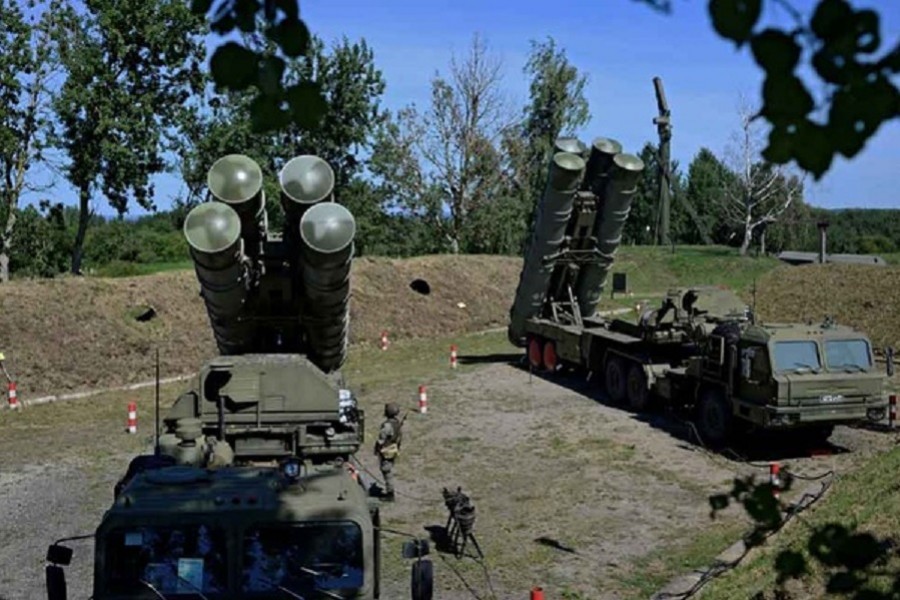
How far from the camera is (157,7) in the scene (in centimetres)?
2744

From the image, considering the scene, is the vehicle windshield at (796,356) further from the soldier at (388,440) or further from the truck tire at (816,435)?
the soldier at (388,440)

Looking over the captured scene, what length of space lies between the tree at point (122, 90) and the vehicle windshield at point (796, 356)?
17.8m

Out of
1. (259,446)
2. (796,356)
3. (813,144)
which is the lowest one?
(259,446)

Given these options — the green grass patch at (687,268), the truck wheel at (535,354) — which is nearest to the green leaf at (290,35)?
the truck wheel at (535,354)

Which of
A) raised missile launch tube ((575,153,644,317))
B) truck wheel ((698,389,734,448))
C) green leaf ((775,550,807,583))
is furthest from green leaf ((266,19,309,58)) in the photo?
raised missile launch tube ((575,153,644,317))

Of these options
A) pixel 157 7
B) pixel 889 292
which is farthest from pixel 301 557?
pixel 157 7

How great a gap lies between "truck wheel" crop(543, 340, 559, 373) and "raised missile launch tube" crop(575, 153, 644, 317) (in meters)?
1.00

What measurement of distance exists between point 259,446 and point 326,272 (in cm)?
183

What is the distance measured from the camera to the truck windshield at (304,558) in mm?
5809

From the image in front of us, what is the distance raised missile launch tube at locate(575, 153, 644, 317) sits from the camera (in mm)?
18656

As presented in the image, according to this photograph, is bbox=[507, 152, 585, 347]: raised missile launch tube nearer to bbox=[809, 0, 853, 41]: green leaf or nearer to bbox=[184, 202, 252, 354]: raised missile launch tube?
bbox=[184, 202, 252, 354]: raised missile launch tube

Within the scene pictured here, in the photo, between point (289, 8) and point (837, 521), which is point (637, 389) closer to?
point (837, 521)

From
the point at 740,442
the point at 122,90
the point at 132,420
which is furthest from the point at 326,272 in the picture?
the point at 122,90

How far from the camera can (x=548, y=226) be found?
62.0ft
